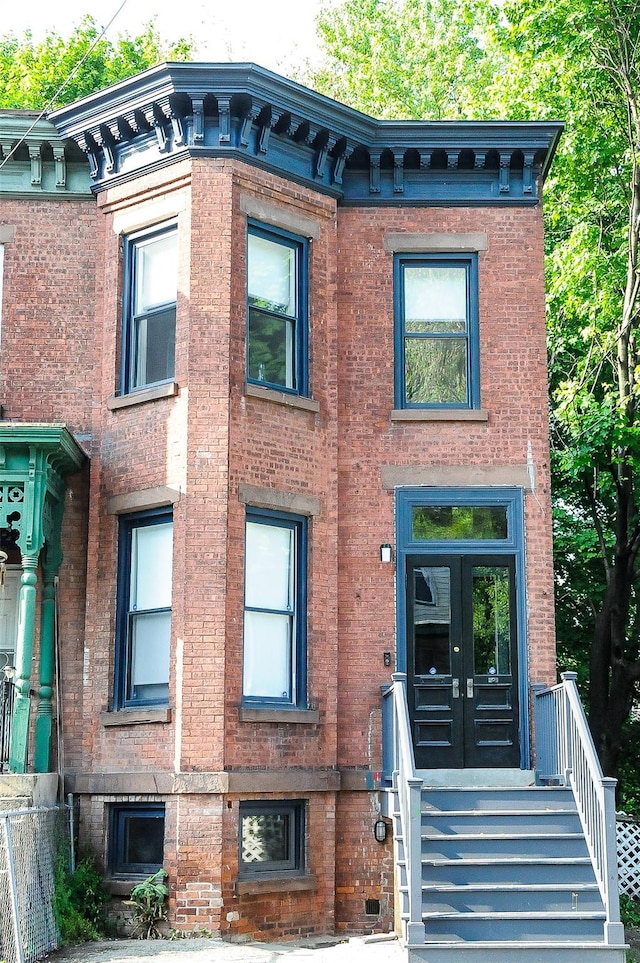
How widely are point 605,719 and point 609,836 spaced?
7.93 m

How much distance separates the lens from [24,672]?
12039 millimetres

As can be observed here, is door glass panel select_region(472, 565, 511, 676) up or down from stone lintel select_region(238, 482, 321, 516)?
down

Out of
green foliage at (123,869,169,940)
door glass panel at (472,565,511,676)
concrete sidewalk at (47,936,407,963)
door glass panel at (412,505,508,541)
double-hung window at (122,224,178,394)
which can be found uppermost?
double-hung window at (122,224,178,394)

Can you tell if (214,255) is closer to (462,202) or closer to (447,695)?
(462,202)

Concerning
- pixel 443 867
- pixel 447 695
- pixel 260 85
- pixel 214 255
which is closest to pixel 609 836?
pixel 443 867

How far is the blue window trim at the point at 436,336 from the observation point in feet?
46.6

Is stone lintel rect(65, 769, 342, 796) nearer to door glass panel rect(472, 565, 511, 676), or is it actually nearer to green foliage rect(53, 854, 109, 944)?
green foliage rect(53, 854, 109, 944)

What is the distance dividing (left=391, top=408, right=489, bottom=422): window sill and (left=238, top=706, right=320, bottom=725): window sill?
3.62 m

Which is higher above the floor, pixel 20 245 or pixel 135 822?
pixel 20 245

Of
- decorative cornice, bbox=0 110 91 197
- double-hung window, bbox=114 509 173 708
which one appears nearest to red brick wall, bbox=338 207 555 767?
double-hung window, bbox=114 509 173 708

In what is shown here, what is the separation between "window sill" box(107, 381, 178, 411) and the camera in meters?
13.0

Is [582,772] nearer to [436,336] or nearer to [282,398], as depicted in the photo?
[282,398]

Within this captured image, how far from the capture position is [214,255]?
13.2 m

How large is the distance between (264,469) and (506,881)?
5077mm
